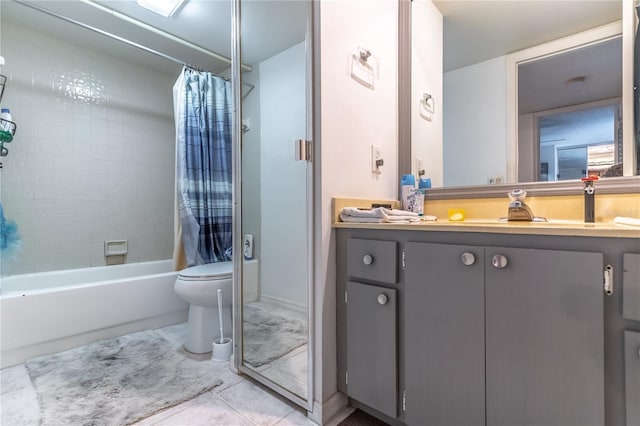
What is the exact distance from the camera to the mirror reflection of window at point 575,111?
111 centimetres

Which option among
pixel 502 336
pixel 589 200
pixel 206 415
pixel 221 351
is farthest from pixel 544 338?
pixel 221 351

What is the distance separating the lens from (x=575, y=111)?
1.17 meters

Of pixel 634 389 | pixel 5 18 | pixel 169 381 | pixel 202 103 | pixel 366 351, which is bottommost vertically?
pixel 169 381

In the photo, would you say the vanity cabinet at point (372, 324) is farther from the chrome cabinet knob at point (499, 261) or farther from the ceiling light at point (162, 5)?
the ceiling light at point (162, 5)

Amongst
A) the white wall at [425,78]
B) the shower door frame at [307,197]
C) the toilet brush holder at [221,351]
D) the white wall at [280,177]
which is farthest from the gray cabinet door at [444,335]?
the toilet brush holder at [221,351]

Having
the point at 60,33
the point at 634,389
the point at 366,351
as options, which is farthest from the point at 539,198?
the point at 60,33

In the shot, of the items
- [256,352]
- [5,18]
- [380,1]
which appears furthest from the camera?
[5,18]

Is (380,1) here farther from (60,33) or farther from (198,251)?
(60,33)

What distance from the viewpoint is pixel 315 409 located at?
46.3 inches

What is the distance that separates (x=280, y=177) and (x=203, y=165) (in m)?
0.97

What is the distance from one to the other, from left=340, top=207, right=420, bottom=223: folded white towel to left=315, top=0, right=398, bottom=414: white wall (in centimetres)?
8

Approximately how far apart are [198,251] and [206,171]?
0.63m

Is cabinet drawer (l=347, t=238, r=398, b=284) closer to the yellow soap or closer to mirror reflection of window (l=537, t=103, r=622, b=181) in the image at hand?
the yellow soap

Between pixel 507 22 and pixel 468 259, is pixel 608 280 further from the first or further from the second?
pixel 507 22
